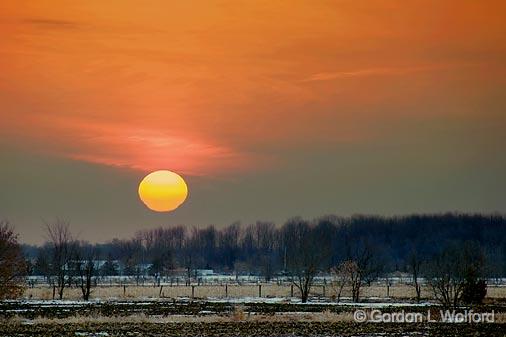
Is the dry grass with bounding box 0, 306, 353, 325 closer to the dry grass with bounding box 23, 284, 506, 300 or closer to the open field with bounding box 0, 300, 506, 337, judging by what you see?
the open field with bounding box 0, 300, 506, 337

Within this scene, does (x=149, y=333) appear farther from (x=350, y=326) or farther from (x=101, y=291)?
(x=101, y=291)

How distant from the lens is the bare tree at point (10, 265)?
4416cm

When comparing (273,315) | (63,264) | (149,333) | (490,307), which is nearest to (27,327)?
(149,333)

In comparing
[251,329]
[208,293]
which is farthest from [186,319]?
[208,293]

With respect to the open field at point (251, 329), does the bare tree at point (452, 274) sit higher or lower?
higher

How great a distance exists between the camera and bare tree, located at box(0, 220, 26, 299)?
145 feet

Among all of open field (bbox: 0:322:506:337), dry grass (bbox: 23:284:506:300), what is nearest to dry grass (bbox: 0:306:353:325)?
open field (bbox: 0:322:506:337)

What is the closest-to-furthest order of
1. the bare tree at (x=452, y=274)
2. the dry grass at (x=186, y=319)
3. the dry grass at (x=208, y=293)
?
the dry grass at (x=186, y=319) → the bare tree at (x=452, y=274) → the dry grass at (x=208, y=293)

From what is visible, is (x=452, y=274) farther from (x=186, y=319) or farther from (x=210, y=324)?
(x=210, y=324)

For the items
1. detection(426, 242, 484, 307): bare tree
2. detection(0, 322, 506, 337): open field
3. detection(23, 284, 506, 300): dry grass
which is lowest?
detection(0, 322, 506, 337): open field

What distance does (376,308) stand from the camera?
48.0m

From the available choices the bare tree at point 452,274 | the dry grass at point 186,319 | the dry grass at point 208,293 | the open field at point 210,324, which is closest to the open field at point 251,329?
the open field at point 210,324

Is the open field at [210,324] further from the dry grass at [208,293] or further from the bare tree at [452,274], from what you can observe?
the dry grass at [208,293]

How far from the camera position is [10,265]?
4472 cm
